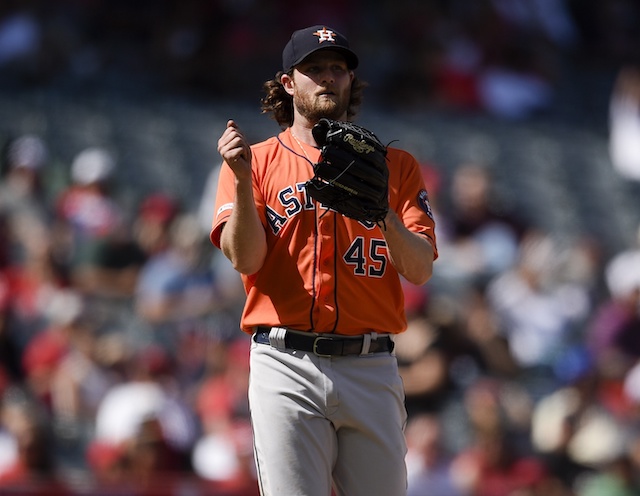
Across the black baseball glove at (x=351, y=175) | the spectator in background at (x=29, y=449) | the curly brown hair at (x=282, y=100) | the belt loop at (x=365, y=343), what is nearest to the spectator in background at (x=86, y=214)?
the spectator in background at (x=29, y=449)

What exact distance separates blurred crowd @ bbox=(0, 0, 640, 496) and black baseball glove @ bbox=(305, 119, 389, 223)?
3.00m

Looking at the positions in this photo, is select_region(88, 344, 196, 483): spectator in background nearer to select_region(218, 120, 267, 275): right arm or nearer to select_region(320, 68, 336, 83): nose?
select_region(218, 120, 267, 275): right arm

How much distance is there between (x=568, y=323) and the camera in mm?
8906

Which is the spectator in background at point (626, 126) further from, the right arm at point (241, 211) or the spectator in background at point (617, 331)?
the right arm at point (241, 211)

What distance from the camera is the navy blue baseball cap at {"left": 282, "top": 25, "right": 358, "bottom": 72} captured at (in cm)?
363

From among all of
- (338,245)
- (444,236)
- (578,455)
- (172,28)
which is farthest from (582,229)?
(338,245)

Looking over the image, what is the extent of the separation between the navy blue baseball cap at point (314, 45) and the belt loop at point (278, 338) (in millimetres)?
763

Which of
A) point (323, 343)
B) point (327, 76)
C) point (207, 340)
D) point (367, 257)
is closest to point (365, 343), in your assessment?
point (323, 343)

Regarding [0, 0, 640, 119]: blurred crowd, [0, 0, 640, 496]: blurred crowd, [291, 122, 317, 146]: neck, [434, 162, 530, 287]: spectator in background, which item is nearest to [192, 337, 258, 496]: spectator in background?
[0, 0, 640, 496]: blurred crowd

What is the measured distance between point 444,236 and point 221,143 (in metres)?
6.00

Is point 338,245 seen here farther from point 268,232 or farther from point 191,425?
point 191,425

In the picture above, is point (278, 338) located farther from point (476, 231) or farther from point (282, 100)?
point (476, 231)

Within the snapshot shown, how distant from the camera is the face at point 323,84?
3.67 meters

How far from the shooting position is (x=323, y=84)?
3668 mm
